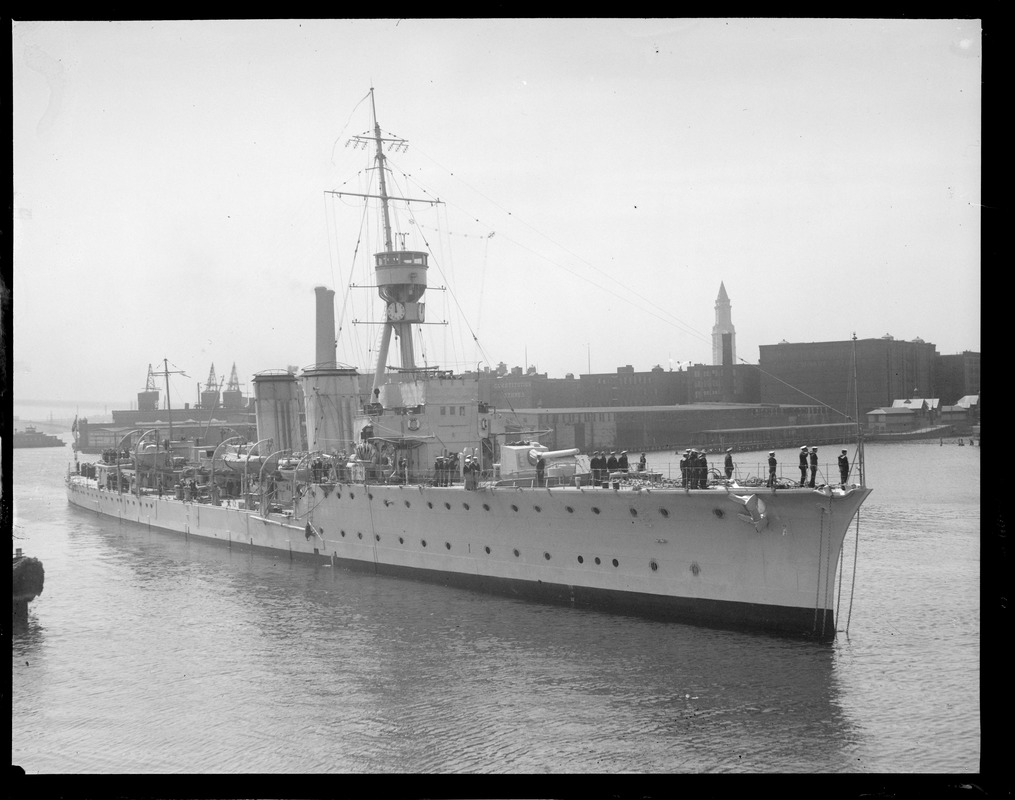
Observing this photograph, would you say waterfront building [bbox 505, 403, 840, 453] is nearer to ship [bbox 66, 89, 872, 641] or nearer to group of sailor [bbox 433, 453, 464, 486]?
ship [bbox 66, 89, 872, 641]

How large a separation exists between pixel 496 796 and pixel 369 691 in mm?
9278

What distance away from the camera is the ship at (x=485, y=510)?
1641 centimetres

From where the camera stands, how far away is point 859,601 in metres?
19.3

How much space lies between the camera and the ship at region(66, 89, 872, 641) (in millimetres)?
16406

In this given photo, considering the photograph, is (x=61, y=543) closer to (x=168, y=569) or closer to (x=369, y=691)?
(x=168, y=569)

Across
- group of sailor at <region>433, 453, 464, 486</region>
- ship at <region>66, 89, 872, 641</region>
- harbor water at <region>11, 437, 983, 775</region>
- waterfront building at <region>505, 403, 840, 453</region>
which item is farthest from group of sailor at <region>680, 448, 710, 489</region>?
waterfront building at <region>505, 403, 840, 453</region>

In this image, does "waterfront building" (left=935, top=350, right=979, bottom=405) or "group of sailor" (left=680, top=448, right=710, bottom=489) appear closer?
"group of sailor" (left=680, top=448, right=710, bottom=489)

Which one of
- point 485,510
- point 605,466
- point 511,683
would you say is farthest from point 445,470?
point 511,683

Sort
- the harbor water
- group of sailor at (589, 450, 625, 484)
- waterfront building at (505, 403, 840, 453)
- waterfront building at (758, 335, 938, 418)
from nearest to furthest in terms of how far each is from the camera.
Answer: the harbor water, group of sailor at (589, 450, 625, 484), waterfront building at (505, 403, 840, 453), waterfront building at (758, 335, 938, 418)

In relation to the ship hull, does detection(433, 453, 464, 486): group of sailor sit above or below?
above

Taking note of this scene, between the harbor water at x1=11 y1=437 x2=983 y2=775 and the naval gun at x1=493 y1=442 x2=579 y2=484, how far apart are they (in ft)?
9.76
